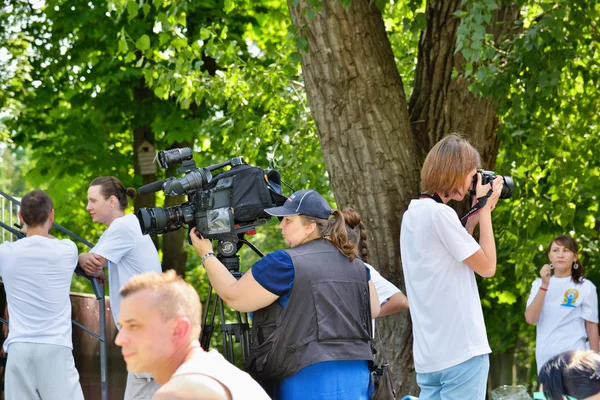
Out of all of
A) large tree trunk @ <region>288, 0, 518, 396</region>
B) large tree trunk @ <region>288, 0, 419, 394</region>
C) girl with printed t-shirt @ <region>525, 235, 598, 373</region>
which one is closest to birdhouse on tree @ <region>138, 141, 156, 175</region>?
large tree trunk @ <region>288, 0, 518, 396</region>

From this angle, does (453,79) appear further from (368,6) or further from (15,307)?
(15,307)

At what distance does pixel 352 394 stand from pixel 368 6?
12.5 ft

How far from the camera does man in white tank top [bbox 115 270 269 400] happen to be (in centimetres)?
296

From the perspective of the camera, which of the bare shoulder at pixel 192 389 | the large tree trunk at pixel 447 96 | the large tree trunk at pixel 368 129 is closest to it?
the bare shoulder at pixel 192 389

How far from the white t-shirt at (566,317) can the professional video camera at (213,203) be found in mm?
3989

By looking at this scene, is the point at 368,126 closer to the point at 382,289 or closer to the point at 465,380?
the point at 382,289

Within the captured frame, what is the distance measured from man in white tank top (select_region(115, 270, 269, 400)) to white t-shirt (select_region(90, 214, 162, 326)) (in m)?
2.94

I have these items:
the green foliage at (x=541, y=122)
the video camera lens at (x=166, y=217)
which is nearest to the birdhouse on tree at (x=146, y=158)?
the green foliage at (x=541, y=122)

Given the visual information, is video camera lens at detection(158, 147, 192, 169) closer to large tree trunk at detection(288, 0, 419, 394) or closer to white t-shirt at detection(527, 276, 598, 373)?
large tree trunk at detection(288, 0, 419, 394)

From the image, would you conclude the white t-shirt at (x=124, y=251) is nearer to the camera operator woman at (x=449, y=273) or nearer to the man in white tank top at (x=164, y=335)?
the camera operator woman at (x=449, y=273)

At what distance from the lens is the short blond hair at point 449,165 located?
497cm

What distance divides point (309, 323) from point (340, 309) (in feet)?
0.60

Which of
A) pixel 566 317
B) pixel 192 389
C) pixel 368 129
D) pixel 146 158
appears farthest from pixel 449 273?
pixel 146 158

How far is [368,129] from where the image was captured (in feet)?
25.3
